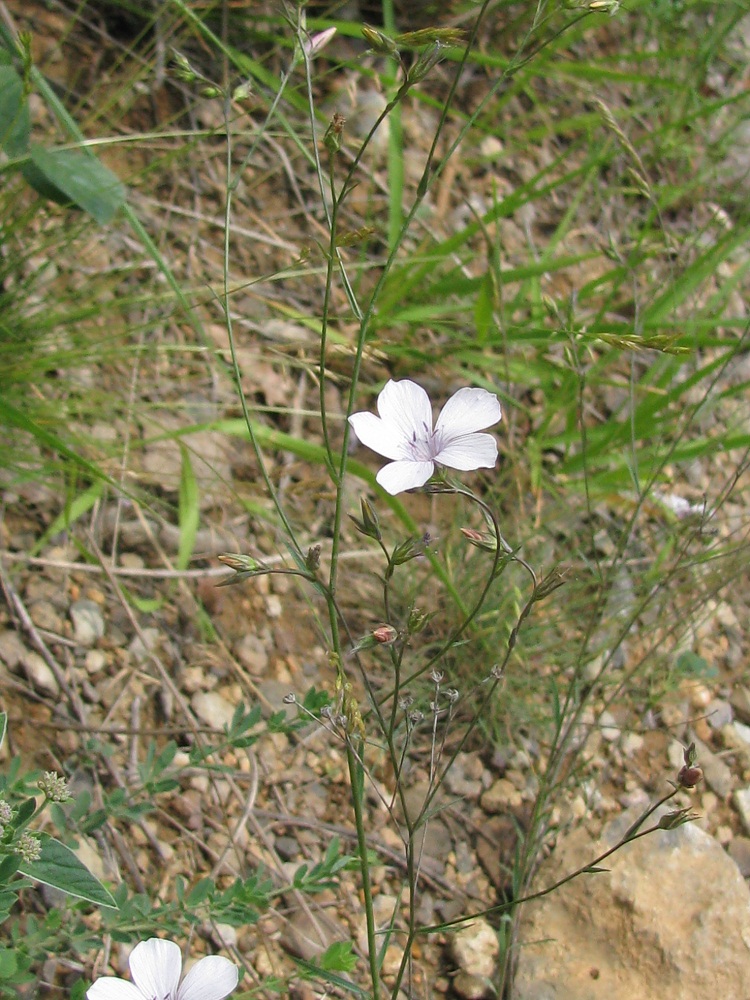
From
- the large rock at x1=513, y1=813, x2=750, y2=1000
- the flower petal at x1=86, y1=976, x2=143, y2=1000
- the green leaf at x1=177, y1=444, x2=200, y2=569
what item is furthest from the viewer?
the green leaf at x1=177, y1=444, x2=200, y2=569

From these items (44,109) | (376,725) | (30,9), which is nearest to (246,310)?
(44,109)

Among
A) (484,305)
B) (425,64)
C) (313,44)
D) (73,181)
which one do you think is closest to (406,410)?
(425,64)

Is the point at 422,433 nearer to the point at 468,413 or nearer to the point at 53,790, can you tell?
the point at 468,413

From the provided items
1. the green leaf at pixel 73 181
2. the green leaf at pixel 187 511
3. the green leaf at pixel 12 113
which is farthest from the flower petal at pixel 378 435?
the green leaf at pixel 12 113

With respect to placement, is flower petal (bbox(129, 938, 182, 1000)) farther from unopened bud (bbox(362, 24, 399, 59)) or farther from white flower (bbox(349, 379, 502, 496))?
unopened bud (bbox(362, 24, 399, 59))

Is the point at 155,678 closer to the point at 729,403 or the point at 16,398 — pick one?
the point at 16,398

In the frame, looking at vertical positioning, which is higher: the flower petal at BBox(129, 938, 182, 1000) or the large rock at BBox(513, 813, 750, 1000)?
the flower petal at BBox(129, 938, 182, 1000)

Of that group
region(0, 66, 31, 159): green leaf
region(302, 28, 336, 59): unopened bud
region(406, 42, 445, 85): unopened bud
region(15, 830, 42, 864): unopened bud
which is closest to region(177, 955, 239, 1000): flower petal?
region(15, 830, 42, 864): unopened bud
